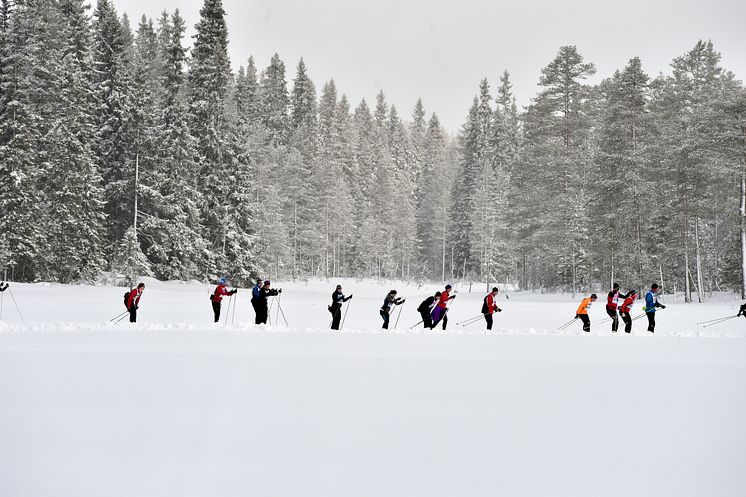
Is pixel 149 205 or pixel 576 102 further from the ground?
pixel 576 102

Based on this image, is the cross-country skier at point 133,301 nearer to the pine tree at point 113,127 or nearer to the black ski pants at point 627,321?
the black ski pants at point 627,321

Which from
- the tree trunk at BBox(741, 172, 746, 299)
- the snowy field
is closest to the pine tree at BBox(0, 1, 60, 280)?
the snowy field

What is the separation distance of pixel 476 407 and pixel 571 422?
4.06ft

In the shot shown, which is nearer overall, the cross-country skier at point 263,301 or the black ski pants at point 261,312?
the cross-country skier at point 263,301

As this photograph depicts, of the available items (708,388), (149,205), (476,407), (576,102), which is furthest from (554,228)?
(476,407)

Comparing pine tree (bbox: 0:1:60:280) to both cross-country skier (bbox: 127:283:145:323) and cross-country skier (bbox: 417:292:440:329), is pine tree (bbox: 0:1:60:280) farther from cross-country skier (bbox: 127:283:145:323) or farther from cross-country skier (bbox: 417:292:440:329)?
cross-country skier (bbox: 417:292:440:329)

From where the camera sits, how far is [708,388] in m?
9.54

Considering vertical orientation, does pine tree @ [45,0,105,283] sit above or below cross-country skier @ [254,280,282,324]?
above

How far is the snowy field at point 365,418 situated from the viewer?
18.7 ft

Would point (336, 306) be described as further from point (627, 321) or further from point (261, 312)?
point (627, 321)

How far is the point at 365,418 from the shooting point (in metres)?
7.52

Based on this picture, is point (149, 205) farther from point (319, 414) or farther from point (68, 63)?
point (319, 414)

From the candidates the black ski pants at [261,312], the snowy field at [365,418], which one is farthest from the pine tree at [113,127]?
the snowy field at [365,418]

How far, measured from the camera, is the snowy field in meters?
5.70
